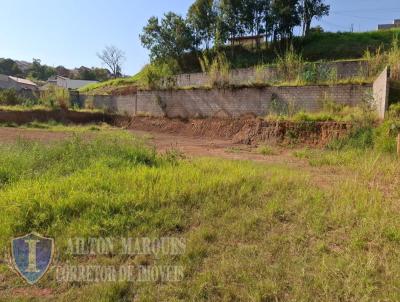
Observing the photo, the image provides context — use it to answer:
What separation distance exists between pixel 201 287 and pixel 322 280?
942 mm

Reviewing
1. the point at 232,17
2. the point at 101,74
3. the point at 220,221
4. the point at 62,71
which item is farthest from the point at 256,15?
the point at 62,71

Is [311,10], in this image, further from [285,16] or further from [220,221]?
[220,221]

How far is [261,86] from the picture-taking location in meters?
12.4

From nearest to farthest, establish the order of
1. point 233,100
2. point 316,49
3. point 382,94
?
point 382,94, point 233,100, point 316,49

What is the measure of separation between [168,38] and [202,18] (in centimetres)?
306

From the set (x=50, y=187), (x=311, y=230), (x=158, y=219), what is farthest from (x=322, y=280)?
(x=50, y=187)

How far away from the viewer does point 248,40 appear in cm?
2517

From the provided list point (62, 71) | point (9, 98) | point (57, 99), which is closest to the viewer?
point (57, 99)

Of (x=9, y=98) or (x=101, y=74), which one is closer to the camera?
(x=9, y=98)

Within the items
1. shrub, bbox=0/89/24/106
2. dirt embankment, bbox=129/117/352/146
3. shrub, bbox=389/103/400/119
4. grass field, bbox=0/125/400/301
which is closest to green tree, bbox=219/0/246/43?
dirt embankment, bbox=129/117/352/146

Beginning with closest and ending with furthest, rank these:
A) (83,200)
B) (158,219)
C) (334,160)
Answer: (158,219), (83,200), (334,160)

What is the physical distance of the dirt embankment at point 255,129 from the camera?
31.0 feet

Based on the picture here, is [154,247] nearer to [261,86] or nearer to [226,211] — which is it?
[226,211]

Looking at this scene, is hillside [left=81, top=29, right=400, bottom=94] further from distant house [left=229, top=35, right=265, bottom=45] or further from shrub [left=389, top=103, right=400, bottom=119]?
shrub [left=389, top=103, right=400, bottom=119]
